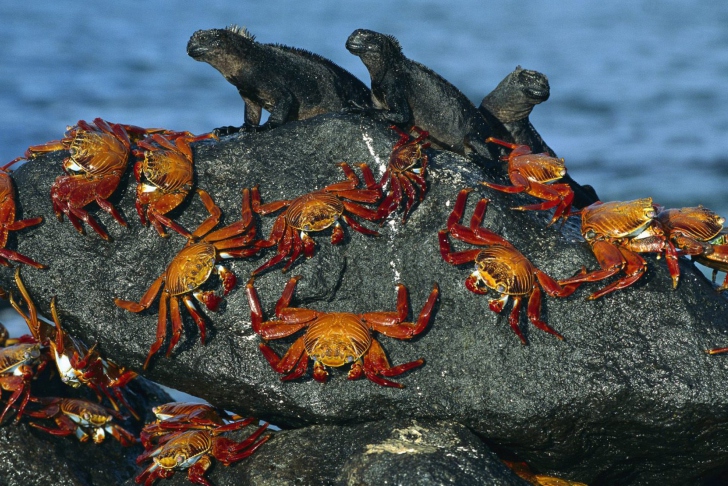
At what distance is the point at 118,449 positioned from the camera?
23.5 ft

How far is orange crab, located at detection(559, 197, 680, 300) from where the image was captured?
563 centimetres

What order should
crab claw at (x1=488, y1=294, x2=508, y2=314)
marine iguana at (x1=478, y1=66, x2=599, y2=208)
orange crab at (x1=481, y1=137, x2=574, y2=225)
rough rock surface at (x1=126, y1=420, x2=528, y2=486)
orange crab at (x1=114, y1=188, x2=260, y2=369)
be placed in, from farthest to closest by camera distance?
marine iguana at (x1=478, y1=66, x2=599, y2=208), orange crab at (x1=481, y1=137, x2=574, y2=225), orange crab at (x1=114, y1=188, x2=260, y2=369), crab claw at (x1=488, y1=294, x2=508, y2=314), rough rock surface at (x1=126, y1=420, x2=528, y2=486)

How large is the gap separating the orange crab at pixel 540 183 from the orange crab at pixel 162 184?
6.44 ft

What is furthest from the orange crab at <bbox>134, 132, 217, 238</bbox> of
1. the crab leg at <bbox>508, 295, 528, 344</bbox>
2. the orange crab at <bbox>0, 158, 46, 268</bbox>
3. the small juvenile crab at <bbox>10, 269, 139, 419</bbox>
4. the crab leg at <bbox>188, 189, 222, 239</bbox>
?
the crab leg at <bbox>508, 295, 528, 344</bbox>

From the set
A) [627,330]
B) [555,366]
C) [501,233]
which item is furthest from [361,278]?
[627,330]

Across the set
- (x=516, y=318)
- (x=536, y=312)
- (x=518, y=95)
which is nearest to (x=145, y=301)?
(x=516, y=318)

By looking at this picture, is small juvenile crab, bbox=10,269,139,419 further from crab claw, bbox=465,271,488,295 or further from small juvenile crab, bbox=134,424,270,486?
crab claw, bbox=465,271,488,295

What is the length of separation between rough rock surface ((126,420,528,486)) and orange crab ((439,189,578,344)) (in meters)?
0.77

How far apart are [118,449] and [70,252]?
191 cm

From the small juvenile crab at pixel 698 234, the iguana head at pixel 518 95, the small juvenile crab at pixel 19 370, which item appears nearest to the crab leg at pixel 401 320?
the small juvenile crab at pixel 698 234

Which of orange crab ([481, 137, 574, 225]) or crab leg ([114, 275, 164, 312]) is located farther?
orange crab ([481, 137, 574, 225])

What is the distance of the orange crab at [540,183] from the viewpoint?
5984 millimetres

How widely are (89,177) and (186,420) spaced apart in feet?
5.74

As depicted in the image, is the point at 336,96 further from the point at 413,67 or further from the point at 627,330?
the point at 627,330
